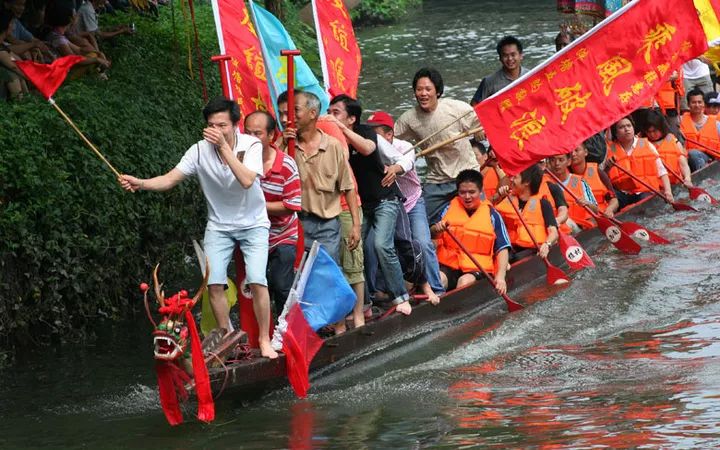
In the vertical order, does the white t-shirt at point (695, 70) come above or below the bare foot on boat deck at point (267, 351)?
above

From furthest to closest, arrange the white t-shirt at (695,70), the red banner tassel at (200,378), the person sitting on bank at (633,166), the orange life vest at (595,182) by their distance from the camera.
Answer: the white t-shirt at (695,70)
the person sitting on bank at (633,166)
the orange life vest at (595,182)
the red banner tassel at (200,378)

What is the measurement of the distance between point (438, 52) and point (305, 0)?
3766 millimetres

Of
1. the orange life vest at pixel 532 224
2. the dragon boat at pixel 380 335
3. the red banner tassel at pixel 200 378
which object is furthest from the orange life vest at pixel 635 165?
the red banner tassel at pixel 200 378

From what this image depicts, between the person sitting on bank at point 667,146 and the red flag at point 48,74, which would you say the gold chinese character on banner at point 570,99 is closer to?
the red flag at point 48,74

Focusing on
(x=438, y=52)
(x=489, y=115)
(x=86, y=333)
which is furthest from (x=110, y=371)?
(x=438, y=52)

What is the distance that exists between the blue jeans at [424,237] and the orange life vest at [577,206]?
3.51m

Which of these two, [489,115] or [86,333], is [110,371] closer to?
[86,333]

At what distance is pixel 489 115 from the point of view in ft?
37.5

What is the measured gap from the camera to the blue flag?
920 cm

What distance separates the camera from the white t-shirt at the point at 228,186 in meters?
8.42

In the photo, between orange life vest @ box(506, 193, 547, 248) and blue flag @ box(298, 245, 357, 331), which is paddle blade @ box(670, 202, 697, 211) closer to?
orange life vest @ box(506, 193, 547, 248)

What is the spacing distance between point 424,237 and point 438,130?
107 centimetres

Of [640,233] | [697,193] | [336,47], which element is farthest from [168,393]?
[697,193]

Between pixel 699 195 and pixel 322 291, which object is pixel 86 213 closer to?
pixel 322 291
